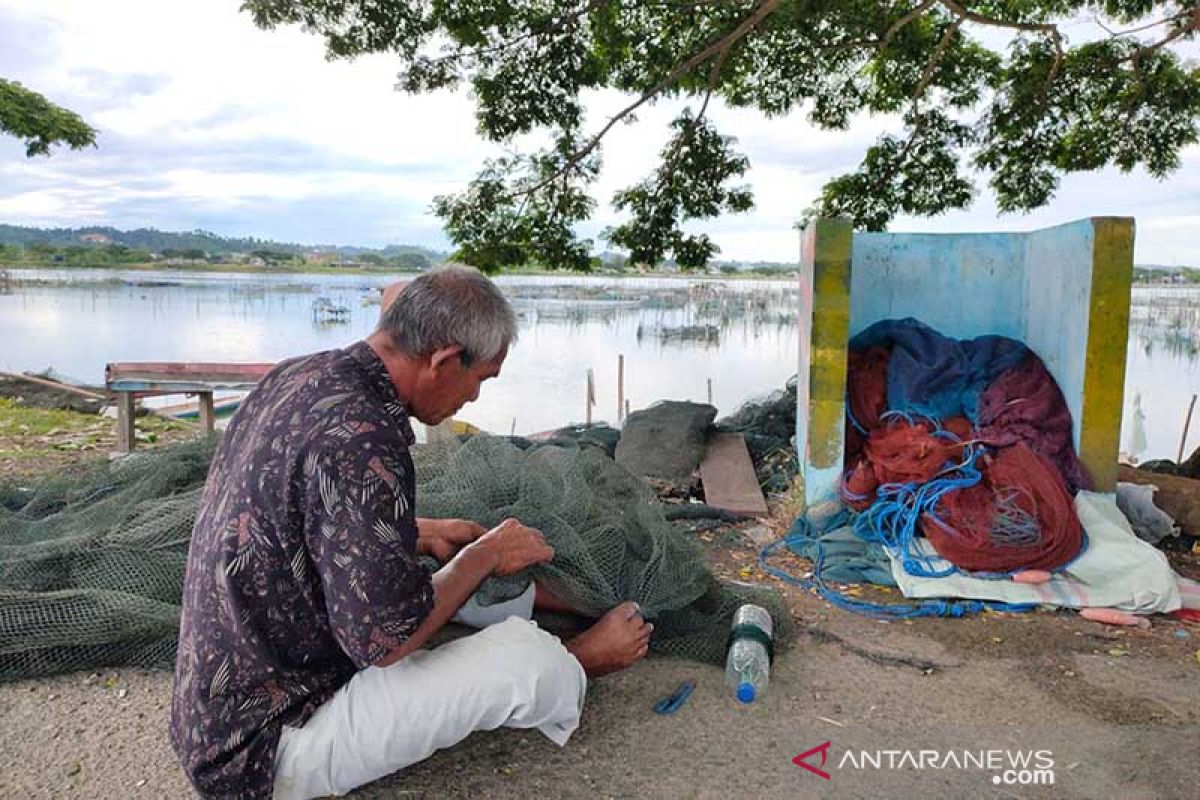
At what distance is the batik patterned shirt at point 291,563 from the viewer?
5.77 ft

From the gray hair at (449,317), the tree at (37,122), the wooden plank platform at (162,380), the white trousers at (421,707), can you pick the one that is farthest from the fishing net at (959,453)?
the tree at (37,122)

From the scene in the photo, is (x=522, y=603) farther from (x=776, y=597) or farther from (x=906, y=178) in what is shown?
(x=906, y=178)

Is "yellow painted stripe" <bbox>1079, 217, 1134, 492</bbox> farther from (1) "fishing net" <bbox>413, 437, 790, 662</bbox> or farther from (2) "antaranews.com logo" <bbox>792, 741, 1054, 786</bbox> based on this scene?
(2) "antaranews.com logo" <bbox>792, 741, 1054, 786</bbox>

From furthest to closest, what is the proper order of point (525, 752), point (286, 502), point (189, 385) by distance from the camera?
point (189, 385)
point (525, 752)
point (286, 502)

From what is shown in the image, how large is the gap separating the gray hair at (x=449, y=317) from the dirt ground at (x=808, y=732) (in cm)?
123

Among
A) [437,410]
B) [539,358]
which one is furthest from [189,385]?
[539,358]

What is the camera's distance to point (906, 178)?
9.33 metres

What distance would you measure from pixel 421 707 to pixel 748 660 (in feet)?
4.05

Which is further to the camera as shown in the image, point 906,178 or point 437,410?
point 906,178

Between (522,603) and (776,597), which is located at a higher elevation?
(522,603)

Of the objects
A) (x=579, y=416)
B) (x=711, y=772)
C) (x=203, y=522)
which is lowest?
(x=579, y=416)

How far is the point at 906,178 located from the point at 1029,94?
4.56 feet

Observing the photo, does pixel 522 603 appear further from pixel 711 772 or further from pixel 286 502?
pixel 286 502

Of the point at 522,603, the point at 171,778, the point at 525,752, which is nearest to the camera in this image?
the point at 171,778
